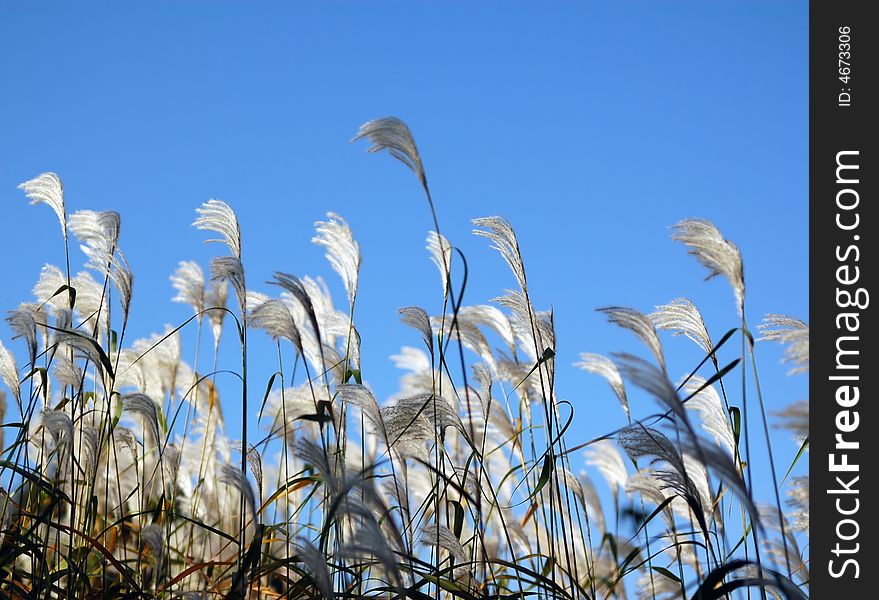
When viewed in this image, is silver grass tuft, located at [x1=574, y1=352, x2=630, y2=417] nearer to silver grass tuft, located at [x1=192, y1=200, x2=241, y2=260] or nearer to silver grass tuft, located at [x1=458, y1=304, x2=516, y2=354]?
silver grass tuft, located at [x1=458, y1=304, x2=516, y2=354]

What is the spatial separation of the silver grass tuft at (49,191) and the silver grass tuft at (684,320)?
2.15 meters

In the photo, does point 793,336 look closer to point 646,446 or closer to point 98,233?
point 646,446

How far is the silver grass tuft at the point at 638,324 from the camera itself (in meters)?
2.38

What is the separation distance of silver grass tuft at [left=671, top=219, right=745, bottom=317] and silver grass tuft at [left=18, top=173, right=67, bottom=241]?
2.20m

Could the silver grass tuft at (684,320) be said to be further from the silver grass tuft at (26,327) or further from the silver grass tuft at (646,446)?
the silver grass tuft at (26,327)

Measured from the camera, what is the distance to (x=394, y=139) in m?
2.70

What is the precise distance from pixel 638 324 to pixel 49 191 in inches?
88.8

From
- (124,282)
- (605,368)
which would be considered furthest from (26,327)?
(605,368)

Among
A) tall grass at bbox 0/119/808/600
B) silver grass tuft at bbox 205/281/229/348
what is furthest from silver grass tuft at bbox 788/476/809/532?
silver grass tuft at bbox 205/281/229/348
